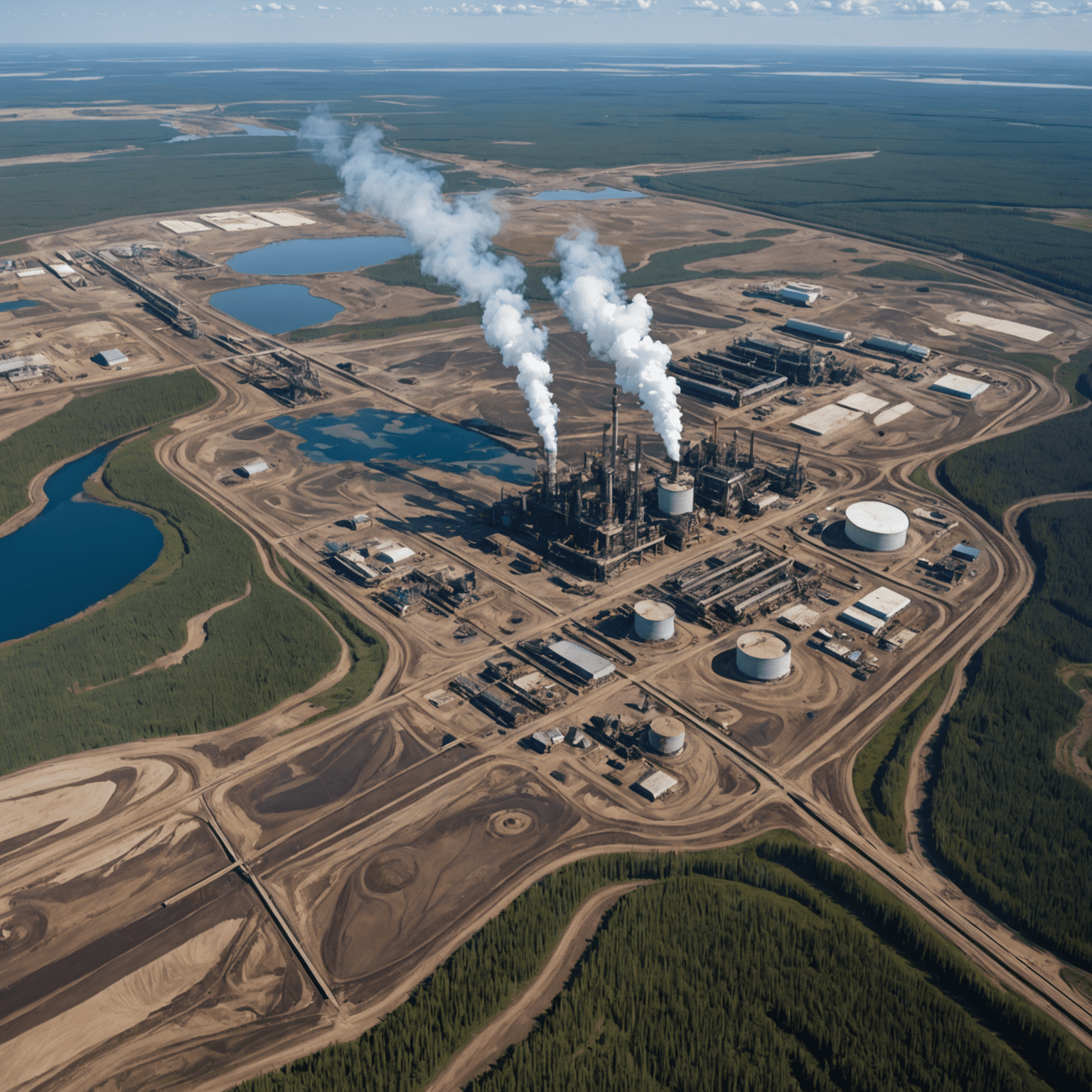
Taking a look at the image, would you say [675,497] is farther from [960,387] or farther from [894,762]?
[960,387]

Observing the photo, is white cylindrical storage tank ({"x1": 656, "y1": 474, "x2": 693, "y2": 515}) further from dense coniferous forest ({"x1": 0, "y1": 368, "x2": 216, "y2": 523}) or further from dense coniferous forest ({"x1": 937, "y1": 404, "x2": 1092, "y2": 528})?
dense coniferous forest ({"x1": 0, "y1": 368, "x2": 216, "y2": 523})

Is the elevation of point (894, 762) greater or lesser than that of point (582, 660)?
lesser

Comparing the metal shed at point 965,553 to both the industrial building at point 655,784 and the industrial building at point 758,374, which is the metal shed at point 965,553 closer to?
the industrial building at point 758,374

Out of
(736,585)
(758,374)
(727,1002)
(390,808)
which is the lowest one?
(758,374)

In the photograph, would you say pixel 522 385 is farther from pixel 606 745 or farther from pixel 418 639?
pixel 606 745

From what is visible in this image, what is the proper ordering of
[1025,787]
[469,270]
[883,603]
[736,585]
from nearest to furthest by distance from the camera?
[1025,787], [883,603], [736,585], [469,270]

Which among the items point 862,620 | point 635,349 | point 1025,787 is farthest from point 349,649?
point 1025,787

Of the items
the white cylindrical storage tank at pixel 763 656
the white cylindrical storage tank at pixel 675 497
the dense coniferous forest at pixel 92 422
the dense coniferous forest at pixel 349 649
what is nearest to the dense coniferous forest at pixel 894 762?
the white cylindrical storage tank at pixel 763 656

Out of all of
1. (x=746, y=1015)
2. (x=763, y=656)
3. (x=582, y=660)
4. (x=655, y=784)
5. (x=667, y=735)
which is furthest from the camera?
(x=582, y=660)
